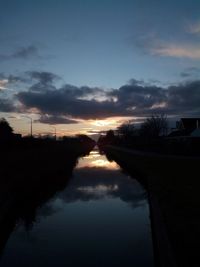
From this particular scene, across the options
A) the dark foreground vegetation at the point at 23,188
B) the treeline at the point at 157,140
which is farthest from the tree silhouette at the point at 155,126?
the dark foreground vegetation at the point at 23,188

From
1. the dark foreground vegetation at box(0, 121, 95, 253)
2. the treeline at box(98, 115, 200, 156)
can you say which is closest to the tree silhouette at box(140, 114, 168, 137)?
the treeline at box(98, 115, 200, 156)

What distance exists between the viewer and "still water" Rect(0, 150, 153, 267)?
11180 millimetres

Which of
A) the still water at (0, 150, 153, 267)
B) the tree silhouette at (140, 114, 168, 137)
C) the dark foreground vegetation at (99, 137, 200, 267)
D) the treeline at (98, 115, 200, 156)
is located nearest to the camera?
the dark foreground vegetation at (99, 137, 200, 267)

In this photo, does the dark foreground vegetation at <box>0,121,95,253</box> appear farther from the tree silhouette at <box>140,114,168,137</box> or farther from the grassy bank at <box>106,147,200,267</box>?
the tree silhouette at <box>140,114,168,137</box>

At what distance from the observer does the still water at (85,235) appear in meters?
11.2

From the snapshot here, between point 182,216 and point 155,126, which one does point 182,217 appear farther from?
point 155,126

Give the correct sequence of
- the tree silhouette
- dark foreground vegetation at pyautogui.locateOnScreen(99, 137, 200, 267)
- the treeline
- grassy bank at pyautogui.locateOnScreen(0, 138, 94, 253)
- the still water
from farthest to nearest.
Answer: the tree silhouette → the treeline → grassy bank at pyautogui.locateOnScreen(0, 138, 94, 253) → the still water → dark foreground vegetation at pyautogui.locateOnScreen(99, 137, 200, 267)

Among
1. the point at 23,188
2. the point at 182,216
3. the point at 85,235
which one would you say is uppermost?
the point at 182,216

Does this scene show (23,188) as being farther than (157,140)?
No

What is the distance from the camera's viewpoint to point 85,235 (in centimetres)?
1402

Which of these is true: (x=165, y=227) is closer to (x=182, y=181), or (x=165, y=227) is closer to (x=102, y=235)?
(x=102, y=235)

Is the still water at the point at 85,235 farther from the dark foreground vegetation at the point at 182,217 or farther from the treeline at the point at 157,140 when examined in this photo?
the treeline at the point at 157,140

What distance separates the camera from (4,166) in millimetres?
28031

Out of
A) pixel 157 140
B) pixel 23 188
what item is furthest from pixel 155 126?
pixel 23 188
